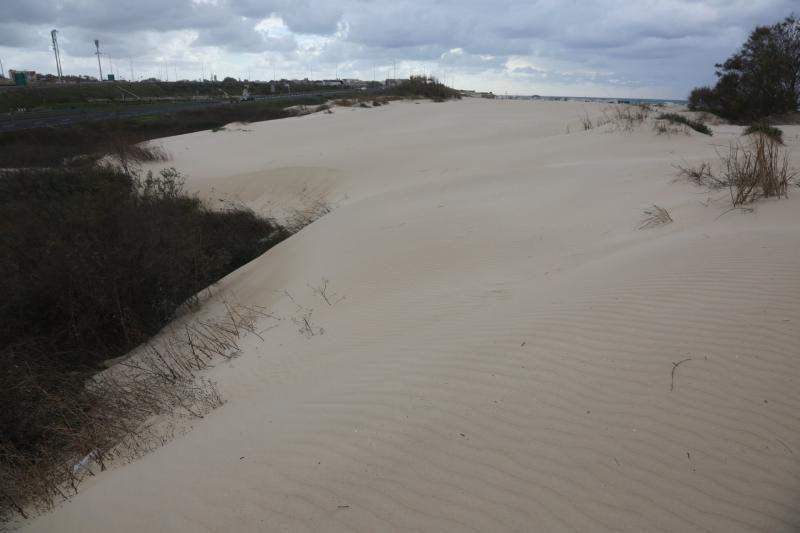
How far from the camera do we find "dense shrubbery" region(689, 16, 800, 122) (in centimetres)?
2092

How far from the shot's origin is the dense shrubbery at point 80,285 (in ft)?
15.9

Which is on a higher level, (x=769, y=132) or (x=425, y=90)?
(x=425, y=90)

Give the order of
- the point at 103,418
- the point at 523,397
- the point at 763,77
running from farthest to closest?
the point at 763,77, the point at 103,418, the point at 523,397

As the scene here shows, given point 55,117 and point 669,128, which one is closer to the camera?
point 669,128

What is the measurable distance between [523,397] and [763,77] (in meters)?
25.3

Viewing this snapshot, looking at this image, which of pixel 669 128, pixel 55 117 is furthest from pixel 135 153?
pixel 55 117

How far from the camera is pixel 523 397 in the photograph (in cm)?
288

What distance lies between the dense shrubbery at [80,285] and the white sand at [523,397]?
4.75 feet

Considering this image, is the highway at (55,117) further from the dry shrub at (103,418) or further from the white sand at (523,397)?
the white sand at (523,397)

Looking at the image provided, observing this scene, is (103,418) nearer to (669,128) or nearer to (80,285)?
(80,285)

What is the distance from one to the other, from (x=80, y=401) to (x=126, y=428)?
1052 millimetres

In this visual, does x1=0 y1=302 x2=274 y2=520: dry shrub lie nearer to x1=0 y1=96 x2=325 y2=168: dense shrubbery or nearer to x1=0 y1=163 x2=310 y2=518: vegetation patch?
x1=0 y1=163 x2=310 y2=518: vegetation patch

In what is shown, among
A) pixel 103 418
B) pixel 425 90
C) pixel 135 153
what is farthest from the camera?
pixel 425 90

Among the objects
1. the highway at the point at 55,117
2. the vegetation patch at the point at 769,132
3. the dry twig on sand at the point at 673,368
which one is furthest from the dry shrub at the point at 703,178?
the highway at the point at 55,117
